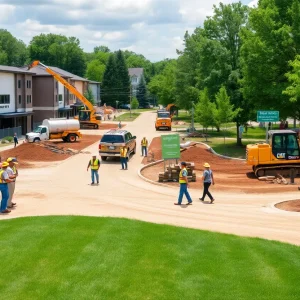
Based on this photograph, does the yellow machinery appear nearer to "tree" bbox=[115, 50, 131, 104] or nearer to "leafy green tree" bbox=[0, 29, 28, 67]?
"tree" bbox=[115, 50, 131, 104]

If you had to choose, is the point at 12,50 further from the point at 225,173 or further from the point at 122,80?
the point at 225,173

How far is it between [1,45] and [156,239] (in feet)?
605

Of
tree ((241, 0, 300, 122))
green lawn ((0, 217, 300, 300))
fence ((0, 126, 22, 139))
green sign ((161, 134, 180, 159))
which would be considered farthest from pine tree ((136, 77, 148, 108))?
green lawn ((0, 217, 300, 300))

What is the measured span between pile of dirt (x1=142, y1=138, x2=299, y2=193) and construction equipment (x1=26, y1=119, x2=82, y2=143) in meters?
13.4

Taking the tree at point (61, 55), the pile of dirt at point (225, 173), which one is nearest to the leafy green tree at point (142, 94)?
the tree at point (61, 55)

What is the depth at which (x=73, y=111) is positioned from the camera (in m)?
91.8

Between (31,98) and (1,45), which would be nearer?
(31,98)

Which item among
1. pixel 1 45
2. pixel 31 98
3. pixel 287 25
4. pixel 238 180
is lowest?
pixel 238 180

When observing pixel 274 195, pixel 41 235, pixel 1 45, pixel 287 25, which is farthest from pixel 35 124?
pixel 1 45

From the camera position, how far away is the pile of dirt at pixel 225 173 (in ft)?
88.8

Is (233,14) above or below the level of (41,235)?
above

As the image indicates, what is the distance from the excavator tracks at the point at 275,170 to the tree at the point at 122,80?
103 meters

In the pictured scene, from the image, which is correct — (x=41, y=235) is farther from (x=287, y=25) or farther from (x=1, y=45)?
(x=1, y=45)

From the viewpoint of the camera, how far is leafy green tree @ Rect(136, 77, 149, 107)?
146 m
